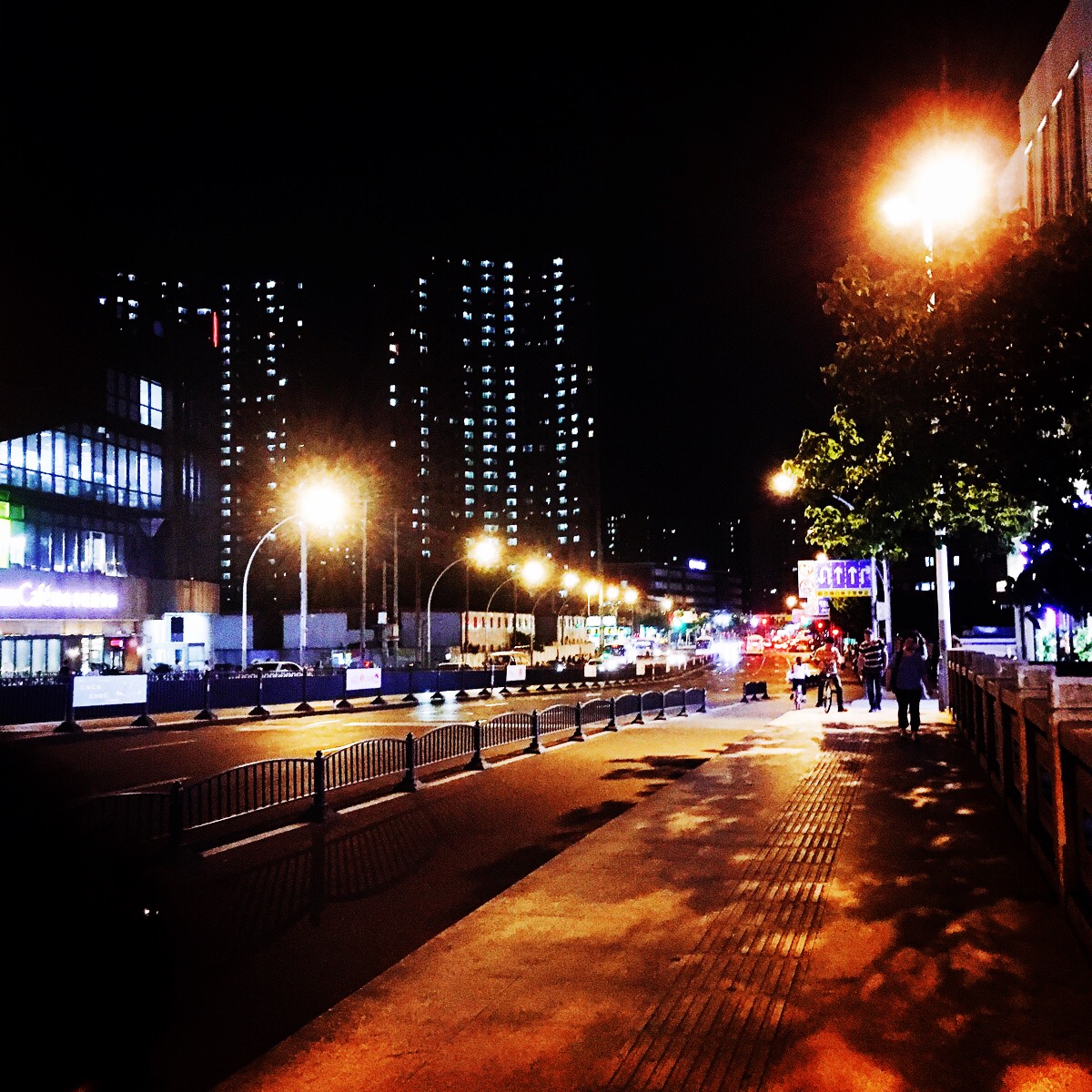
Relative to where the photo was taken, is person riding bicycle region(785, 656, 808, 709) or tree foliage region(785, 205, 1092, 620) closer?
tree foliage region(785, 205, 1092, 620)

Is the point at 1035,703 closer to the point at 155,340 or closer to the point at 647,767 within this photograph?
the point at 647,767

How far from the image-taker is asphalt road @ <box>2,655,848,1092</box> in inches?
237

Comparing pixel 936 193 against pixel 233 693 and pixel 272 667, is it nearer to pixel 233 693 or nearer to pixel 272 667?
pixel 233 693

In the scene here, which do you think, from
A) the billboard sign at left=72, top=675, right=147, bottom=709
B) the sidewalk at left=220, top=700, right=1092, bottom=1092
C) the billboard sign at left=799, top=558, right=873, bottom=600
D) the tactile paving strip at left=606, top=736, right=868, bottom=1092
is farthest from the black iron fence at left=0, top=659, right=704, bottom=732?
the tactile paving strip at left=606, top=736, right=868, bottom=1092

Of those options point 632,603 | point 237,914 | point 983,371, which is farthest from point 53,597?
point 632,603

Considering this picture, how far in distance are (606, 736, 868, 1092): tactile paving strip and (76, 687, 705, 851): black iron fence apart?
547 centimetres

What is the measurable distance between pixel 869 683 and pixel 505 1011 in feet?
69.0

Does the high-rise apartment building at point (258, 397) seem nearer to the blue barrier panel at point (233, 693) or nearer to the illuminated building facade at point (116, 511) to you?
the illuminated building facade at point (116, 511)

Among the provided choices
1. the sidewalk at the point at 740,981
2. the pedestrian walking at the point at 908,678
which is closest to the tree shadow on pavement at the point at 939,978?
the sidewalk at the point at 740,981

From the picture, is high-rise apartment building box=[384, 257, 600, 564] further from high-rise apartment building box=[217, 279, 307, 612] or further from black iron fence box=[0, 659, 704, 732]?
black iron fence box=[0, 659, 704, 732]

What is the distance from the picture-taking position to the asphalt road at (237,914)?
601 cm

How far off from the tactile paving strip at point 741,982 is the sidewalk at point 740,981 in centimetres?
2

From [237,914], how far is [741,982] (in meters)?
4.31

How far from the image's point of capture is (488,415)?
624 ft
